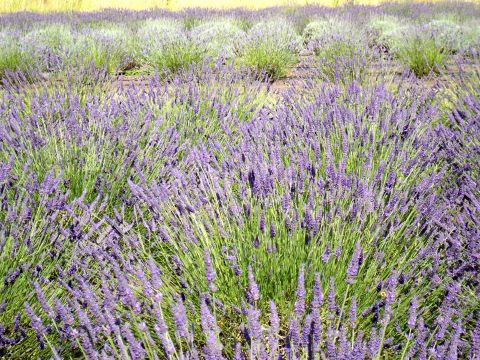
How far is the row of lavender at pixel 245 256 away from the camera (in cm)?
131

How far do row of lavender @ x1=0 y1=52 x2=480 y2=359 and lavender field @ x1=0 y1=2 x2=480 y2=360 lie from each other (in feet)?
0.04

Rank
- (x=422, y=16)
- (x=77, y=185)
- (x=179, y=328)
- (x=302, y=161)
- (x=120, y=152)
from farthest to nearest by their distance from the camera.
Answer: (x=422, y=16), (x=120, y=152), (x=77, y=185), (x=302, y=161), (x=179, y=328)

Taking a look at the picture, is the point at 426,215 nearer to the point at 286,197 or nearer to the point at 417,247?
the point at 417,247

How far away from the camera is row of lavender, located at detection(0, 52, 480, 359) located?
1.31 m

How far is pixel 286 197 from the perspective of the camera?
1839 mm

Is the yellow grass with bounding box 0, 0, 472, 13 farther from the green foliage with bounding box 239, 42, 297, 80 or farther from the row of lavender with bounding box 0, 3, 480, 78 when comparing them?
the green foliage with bounding box 239, 42, 297, 80

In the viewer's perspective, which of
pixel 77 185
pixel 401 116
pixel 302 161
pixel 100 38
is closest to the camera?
pixel 302 161

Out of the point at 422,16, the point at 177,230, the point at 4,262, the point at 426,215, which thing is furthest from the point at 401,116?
the point at 422,16

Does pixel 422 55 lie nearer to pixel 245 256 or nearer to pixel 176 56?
pixel 176 56

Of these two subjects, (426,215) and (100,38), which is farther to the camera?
(100,38)

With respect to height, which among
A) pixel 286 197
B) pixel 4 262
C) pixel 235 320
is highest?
pixel 286 197

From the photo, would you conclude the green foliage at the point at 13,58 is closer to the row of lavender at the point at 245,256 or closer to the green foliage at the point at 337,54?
the green foliage at the point at 337,54

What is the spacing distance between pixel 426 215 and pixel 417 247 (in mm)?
173

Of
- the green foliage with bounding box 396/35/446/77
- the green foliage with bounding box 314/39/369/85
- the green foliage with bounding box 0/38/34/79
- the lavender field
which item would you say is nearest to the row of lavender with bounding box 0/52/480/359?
the lavender field
